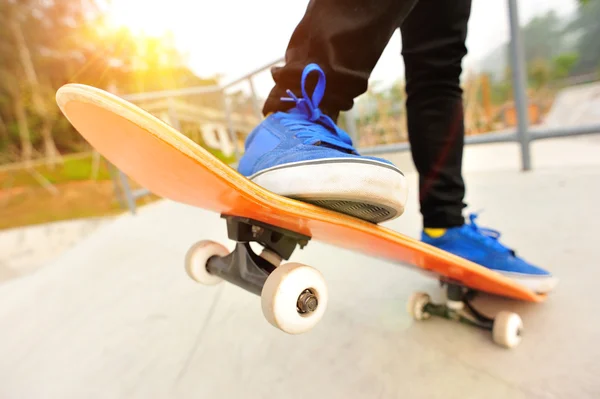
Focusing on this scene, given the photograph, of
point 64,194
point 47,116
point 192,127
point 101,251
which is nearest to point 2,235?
point 64,194

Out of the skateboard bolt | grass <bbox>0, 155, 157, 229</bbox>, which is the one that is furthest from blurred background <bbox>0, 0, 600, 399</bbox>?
grass <bbox>0, 155, 157, 229</bbox>

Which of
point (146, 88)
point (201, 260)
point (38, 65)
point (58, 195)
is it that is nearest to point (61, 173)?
point (58, 195)

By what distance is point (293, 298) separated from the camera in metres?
0.46

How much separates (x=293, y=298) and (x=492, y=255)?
520 millimetres

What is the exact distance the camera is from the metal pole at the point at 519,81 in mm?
1822

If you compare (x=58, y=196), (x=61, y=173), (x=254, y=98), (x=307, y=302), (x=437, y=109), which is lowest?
(x=58, y=196)

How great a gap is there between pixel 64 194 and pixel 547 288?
1019 cm

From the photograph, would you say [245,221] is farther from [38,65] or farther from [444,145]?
[38,65]

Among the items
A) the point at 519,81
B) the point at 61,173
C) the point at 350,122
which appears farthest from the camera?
the point at 61,173

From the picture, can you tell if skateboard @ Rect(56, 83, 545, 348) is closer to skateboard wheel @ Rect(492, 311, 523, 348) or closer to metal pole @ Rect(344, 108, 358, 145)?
skateboard wheel @ Rect(492, 311, 523, 348)

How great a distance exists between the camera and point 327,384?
64 centimetres

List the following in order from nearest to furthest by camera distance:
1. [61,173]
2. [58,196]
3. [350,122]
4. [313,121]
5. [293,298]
A: [293,298] → [313,121] → [350,122] → [58,196] → [61,173]

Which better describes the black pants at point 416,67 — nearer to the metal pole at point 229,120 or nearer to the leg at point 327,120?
the leg at point 327,120

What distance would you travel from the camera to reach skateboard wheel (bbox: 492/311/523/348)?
657mm
